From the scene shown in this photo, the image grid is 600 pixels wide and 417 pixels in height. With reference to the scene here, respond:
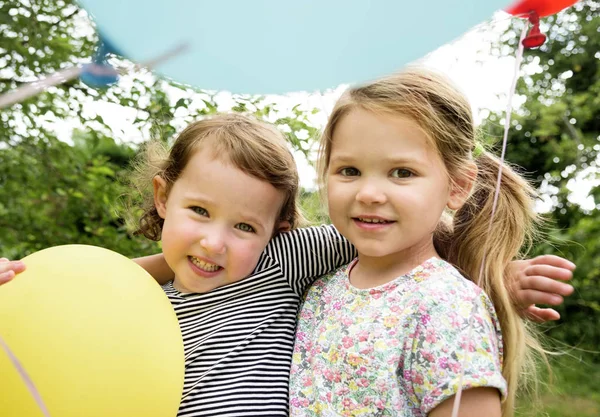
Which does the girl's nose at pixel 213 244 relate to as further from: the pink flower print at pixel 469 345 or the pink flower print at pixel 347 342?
the pink flower print at pixel 469 345

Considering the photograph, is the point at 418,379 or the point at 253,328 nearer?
the point at 418,379

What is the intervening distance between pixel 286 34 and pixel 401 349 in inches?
24.8

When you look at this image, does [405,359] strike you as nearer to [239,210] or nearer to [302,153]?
[239,210]

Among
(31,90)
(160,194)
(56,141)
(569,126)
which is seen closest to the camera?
(31,90)

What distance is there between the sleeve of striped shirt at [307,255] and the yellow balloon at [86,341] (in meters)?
0.37

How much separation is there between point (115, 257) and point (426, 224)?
630 mm

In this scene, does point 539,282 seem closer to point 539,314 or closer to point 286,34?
point 539,314

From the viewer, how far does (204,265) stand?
5.02 ft

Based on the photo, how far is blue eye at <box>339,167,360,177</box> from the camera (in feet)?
4.41

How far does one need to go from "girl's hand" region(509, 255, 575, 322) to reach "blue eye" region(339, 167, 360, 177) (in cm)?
43

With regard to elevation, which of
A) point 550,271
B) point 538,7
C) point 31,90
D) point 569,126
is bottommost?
point 569,126

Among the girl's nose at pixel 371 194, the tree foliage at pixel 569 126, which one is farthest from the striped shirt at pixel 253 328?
the tree foliage at pixel 569 126

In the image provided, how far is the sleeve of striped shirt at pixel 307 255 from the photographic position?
1.58m

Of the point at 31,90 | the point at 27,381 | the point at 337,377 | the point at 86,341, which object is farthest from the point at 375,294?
the point at 31,90
